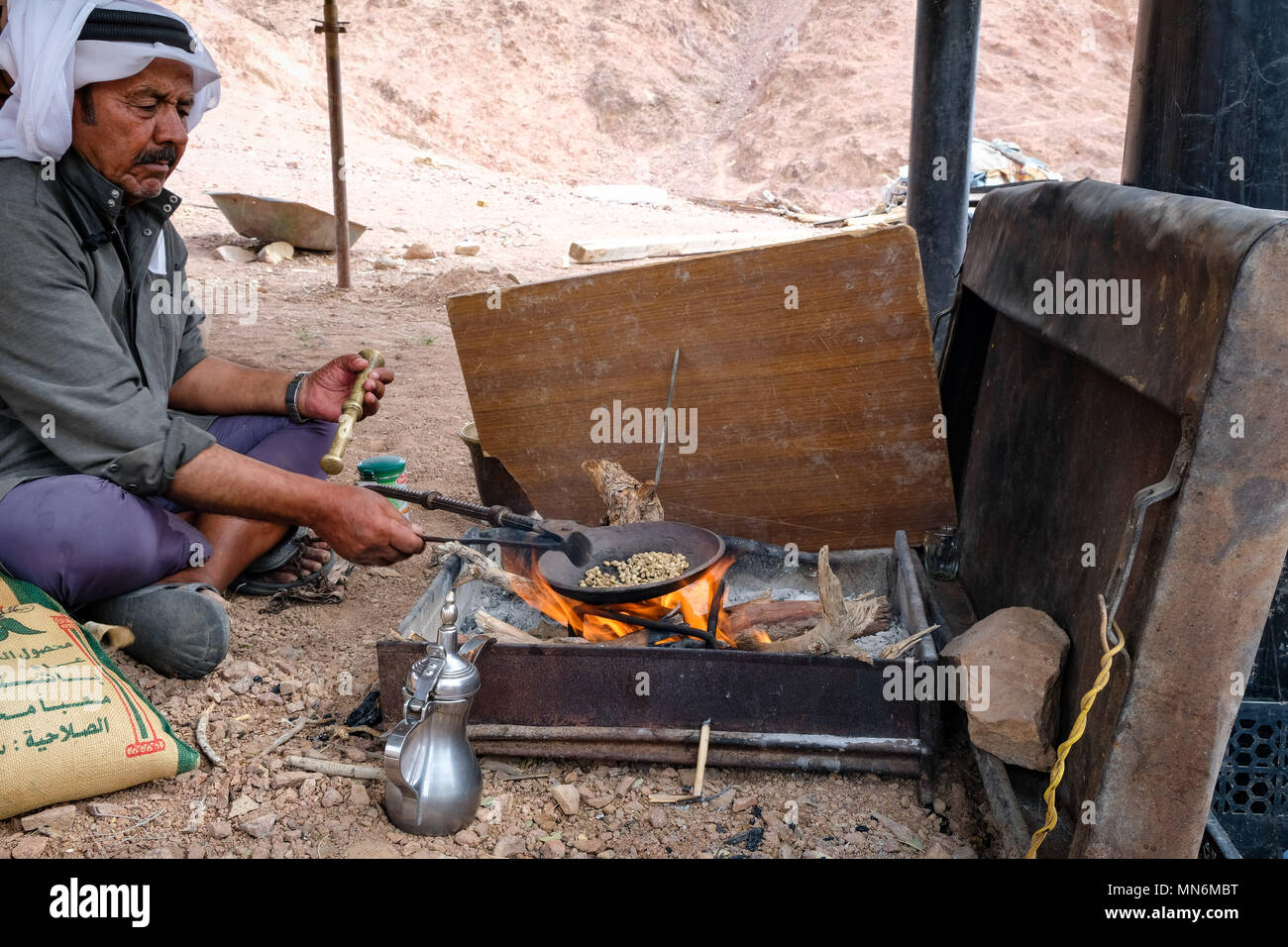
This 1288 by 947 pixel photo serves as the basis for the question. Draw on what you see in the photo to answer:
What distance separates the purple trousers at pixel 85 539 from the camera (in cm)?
261

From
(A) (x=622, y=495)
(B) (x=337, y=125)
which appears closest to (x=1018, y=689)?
(A) (x=622, y=495)

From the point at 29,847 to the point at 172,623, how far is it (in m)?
0.71

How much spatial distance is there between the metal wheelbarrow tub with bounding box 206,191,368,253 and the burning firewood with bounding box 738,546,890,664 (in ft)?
28.6

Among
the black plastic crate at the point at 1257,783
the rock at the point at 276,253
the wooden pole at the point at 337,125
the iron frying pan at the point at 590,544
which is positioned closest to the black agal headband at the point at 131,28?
the iron frying pan at the point at 590,544

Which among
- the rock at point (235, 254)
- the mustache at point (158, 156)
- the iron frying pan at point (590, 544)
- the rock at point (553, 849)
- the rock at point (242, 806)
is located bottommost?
the rock at point (242, 806)

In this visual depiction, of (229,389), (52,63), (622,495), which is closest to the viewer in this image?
(52,63)

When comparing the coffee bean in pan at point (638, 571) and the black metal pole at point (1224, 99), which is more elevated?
the black metal pole at point (1224, 99)

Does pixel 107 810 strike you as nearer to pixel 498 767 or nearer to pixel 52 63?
pixel 498 767

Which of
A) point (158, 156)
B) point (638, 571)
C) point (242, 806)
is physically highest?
point (158, 156)

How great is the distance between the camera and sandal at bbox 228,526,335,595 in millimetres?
Result: 3400

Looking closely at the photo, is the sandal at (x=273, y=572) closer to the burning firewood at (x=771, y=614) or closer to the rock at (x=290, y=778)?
the rock at (x=290, y=778)

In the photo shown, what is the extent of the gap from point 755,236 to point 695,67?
19021 mm

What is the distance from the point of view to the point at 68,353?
8.41 ft

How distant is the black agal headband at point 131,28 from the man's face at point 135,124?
0.20 ft
